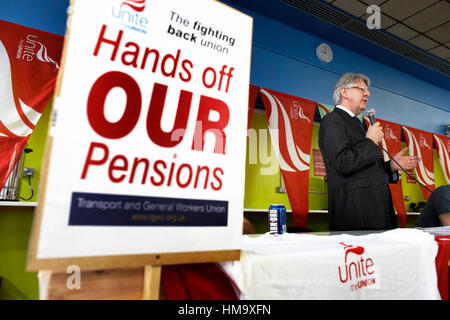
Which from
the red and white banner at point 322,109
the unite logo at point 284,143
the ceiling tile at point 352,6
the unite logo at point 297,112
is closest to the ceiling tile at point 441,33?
the ceiling tile at point 352,6

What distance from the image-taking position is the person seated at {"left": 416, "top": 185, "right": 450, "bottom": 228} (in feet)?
6.34

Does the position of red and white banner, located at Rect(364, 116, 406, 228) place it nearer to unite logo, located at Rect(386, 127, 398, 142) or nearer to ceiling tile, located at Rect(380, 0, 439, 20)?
unite logo, located at Rect(386, 127, 398, 142)

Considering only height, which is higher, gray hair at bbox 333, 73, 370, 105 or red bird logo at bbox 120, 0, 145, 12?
gray hair at bbox 333, 73, 370, 105

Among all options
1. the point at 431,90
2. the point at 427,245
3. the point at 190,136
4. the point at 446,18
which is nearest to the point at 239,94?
the point at 190,136

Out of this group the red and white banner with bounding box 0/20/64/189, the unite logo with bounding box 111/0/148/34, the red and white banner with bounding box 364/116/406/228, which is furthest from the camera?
the red and white banner with bounding box 364/116/406/228

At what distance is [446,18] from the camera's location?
3389 mm

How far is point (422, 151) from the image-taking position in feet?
13.7

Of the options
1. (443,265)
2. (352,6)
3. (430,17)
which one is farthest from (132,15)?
(430,17)

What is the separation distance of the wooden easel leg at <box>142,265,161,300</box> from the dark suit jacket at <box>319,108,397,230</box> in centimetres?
115

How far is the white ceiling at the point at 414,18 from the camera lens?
312 cm

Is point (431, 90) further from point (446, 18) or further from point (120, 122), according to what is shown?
point (120, 122)

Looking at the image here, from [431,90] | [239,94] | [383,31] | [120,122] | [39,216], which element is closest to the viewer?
[39,216]

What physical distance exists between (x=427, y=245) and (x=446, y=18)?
3.64 m

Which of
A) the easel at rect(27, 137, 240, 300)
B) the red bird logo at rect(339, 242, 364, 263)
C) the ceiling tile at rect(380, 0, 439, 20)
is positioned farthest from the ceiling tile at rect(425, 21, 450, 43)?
the easel at rect(27, 137, 240, 300)
